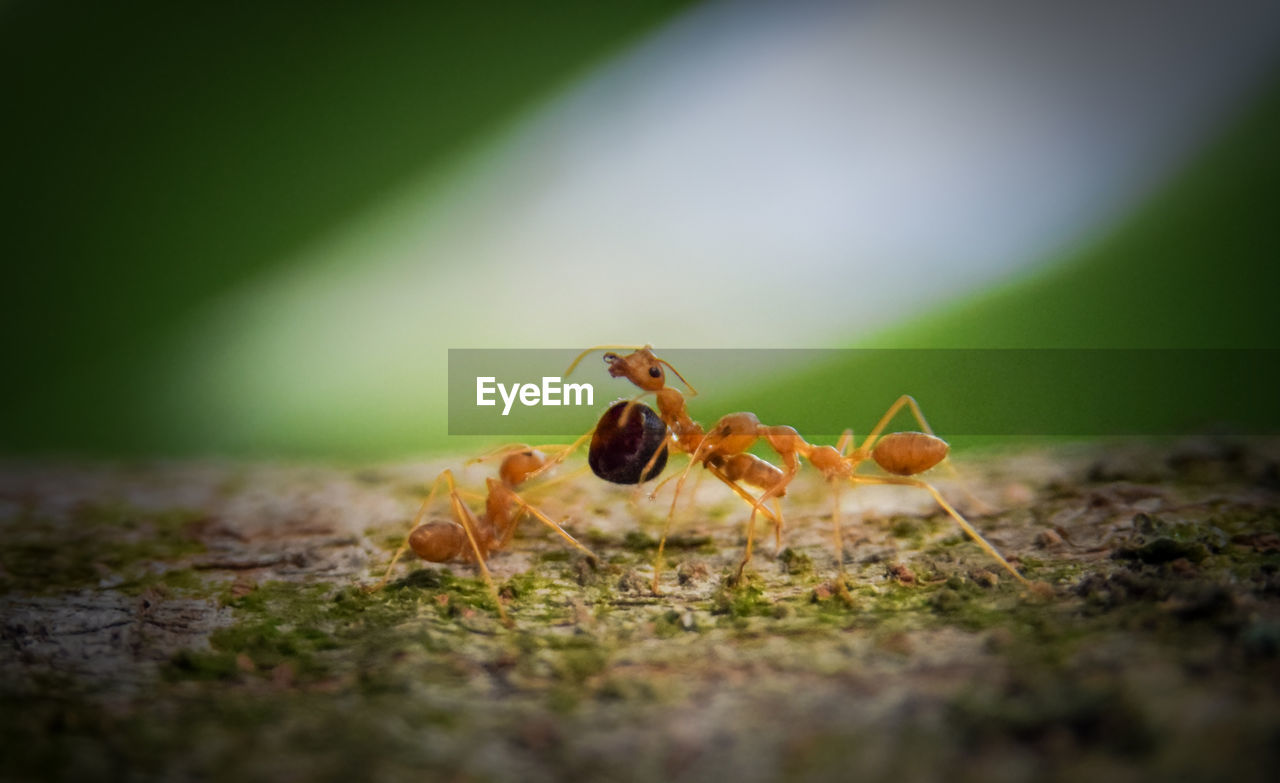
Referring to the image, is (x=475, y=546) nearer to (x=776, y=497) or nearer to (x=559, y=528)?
(x=559, y=528)

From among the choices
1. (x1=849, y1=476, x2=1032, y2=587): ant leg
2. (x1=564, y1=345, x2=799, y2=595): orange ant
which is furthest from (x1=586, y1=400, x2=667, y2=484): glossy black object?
(x1=849, y1=476, x2=1032, y2=587): ant leg

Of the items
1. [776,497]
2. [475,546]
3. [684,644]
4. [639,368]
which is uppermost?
[639,368]

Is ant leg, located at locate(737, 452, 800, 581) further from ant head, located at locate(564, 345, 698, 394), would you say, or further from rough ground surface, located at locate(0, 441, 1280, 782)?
ant head, located at locate(564, 345, 698, 394)

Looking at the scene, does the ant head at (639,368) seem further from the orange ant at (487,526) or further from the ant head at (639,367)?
the orange ant at (487,526)

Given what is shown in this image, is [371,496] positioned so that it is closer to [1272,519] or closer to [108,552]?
Answer: [108,552]

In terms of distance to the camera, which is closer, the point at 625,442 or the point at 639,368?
the point at 625,442

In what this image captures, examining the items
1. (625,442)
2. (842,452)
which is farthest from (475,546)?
(842,452)
